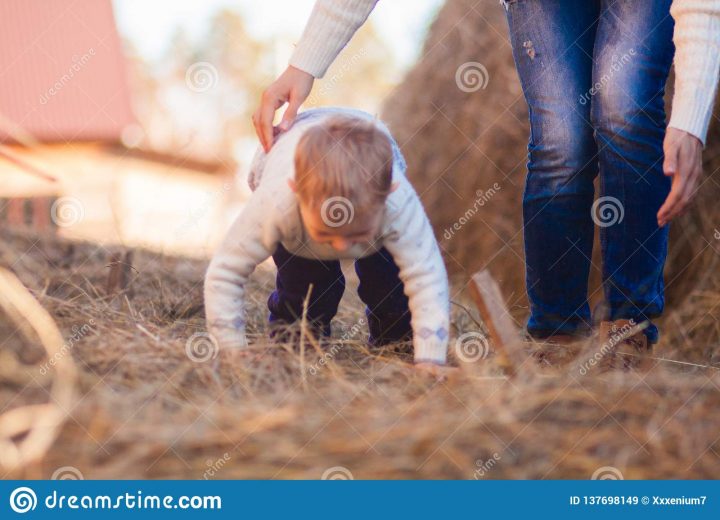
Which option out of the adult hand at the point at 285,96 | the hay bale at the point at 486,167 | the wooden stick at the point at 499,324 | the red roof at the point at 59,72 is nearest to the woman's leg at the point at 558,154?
the wooden stick at the point at 499,324

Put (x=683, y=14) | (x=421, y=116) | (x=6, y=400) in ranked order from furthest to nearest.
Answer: (x=421, y=116)
(x=683, y=14)
(x=6, y=400)

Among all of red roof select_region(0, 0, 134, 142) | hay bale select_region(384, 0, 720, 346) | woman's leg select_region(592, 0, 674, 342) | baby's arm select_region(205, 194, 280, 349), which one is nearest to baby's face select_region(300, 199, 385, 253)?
baby's arm select_region(205, 194, 280, 349)

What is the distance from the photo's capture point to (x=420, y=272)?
154 cm

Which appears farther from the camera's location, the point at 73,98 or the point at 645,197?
the point at 73,98

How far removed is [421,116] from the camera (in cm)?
356

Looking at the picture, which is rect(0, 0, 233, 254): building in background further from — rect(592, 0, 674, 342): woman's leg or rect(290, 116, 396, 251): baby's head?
rect(592, 0, 674, 342): woman's leg

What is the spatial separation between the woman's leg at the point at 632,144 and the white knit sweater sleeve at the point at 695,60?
8 cm

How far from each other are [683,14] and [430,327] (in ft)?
2.32

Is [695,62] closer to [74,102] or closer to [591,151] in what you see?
[591,151]

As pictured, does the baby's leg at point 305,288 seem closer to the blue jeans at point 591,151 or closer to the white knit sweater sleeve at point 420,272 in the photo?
the white knit sweater sleeve at point 420,272

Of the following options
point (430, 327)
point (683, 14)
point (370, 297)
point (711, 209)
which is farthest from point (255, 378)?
point (711, 209)

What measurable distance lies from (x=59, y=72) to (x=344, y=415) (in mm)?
5894

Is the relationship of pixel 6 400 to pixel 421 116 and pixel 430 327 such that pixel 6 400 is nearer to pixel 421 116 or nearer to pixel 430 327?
pixel 430 327

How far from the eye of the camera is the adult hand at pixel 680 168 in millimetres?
1376
